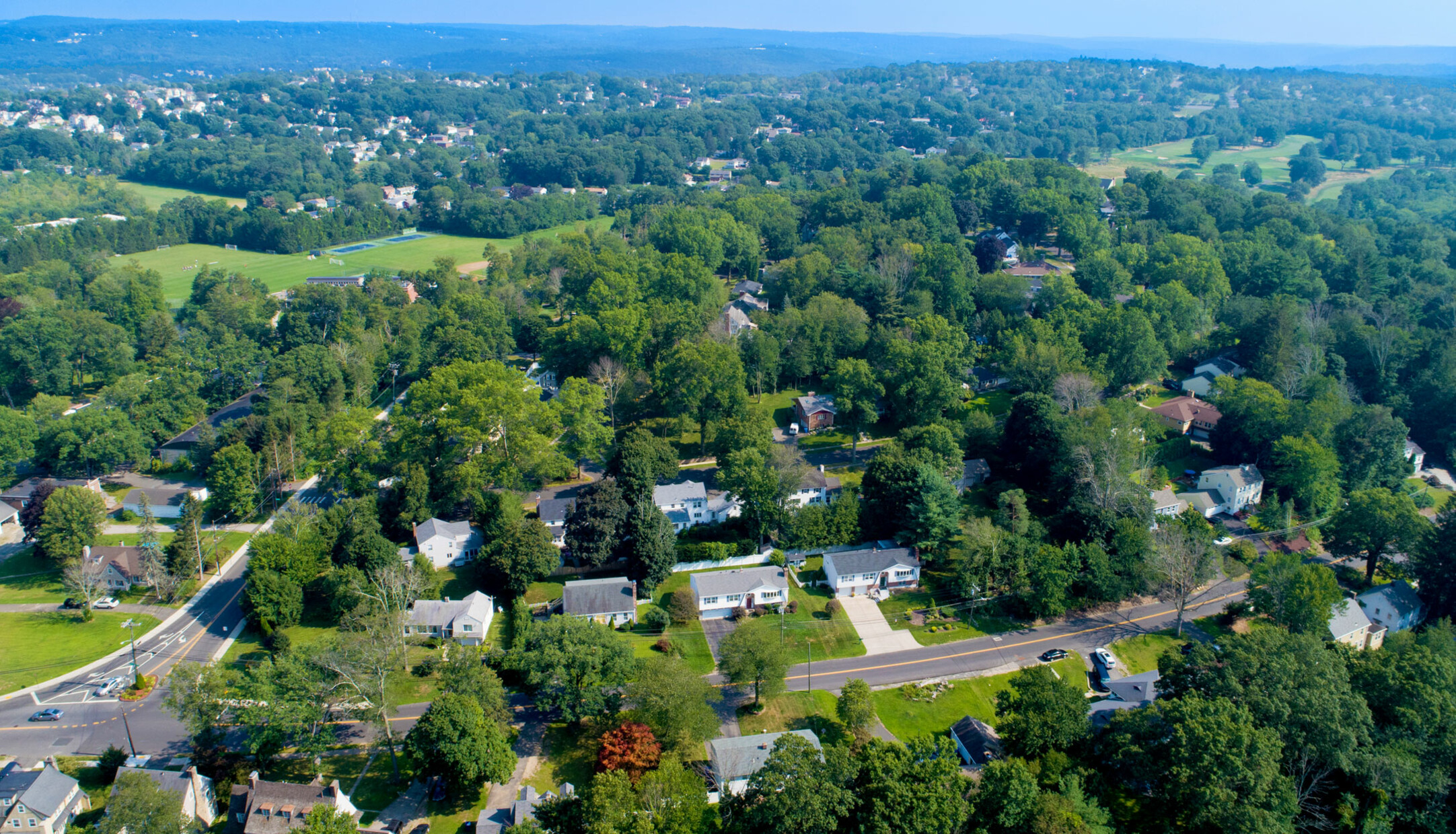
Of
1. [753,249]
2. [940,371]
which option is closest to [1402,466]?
[940,371]

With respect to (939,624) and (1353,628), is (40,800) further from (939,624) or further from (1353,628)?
(1353,628)

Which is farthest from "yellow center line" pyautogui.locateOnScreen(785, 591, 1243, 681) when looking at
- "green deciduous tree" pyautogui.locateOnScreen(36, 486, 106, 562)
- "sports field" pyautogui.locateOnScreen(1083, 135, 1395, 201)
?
"sports field" pyautogui.locateOnScreen(1083, 135, 1395, 201)

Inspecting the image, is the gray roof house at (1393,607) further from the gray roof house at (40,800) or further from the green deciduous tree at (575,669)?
the gray roof house at (40,800)

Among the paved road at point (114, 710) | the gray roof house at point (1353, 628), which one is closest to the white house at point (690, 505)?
the paved road at point (114, 710)

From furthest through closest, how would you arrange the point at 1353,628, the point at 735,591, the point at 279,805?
the point at 735,591, the point at 1353,628, the point at 279,805

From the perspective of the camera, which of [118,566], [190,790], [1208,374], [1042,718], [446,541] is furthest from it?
[1208,374]

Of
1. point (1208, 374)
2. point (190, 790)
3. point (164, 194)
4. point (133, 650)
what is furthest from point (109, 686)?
point (164, 194)

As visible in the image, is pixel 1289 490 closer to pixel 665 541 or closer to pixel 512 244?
pixel 665 541
